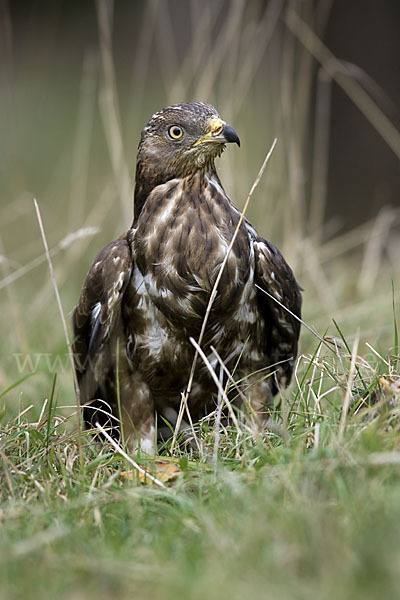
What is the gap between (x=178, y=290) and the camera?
11.0 ft

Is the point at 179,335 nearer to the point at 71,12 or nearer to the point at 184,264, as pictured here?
the point at 184,264

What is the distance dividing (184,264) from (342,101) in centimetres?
546

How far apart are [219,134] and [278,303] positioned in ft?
2.31

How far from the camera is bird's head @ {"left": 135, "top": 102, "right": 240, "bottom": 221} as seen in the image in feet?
11.1

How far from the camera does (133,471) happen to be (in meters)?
2.67

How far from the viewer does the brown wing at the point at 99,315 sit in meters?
3.46

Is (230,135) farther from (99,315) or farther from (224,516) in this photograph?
(224,516)

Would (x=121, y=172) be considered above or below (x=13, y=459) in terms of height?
above

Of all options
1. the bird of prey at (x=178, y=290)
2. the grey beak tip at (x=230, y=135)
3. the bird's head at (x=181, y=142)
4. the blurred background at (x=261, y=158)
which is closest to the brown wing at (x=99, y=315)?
the bird of prey at (x=178, y=290)

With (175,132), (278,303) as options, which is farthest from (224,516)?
(175,132)

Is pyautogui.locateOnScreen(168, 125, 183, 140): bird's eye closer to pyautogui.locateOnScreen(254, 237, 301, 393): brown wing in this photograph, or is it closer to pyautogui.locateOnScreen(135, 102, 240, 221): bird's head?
pyautogui.locateOnScreen(135, 102, 240, 221): bird's head

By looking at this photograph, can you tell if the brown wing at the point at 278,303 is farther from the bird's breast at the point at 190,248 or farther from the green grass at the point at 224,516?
the green grass at the point at 224,516

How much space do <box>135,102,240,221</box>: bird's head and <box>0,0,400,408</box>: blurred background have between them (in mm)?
394

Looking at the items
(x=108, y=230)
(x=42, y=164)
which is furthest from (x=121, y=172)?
(x=42, y=164)
